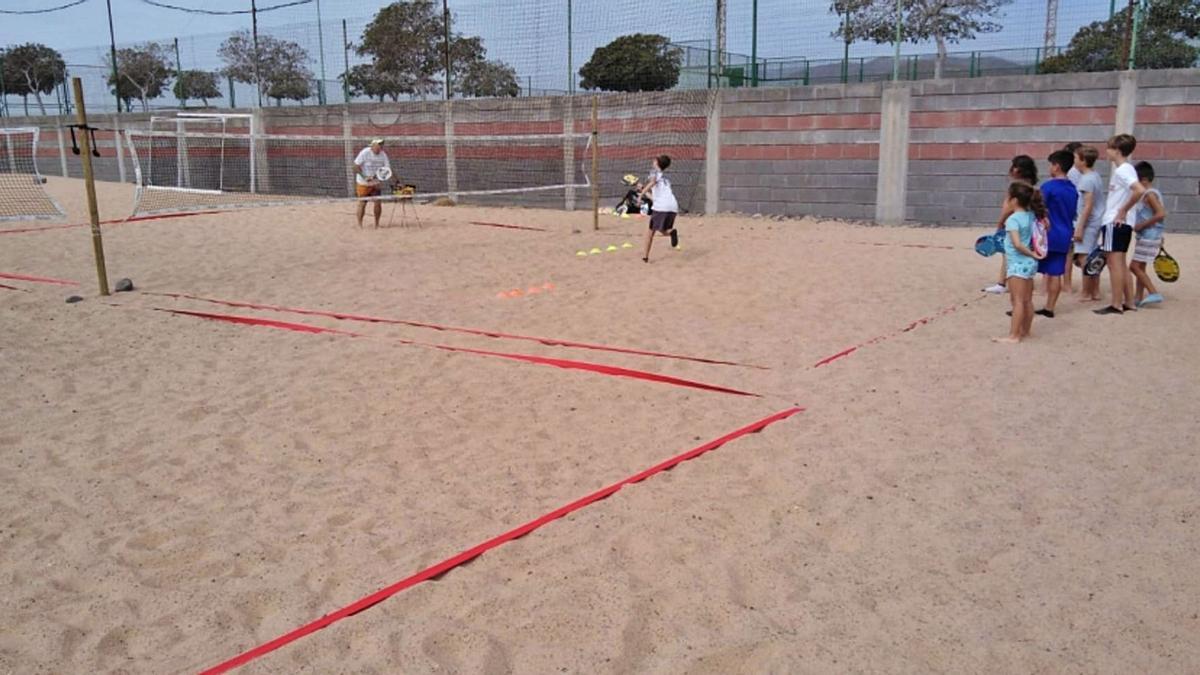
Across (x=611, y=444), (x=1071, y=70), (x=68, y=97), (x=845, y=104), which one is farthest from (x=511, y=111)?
(x=68, y=97)

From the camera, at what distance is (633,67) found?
85.7ft

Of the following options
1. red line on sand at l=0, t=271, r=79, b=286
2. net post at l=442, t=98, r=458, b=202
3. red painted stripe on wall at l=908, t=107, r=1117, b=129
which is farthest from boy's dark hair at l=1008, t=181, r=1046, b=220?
net post at l=442, t=98, r=458, b=202

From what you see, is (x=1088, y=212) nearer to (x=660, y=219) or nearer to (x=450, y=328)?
(x=660, y=219)

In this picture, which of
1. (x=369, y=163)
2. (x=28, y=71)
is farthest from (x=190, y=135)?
(x=28, y=71)

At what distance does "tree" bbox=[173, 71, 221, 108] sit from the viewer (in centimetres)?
2361

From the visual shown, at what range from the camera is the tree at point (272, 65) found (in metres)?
20.7

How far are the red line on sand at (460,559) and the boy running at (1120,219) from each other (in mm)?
4178

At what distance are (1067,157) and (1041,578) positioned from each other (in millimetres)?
5045

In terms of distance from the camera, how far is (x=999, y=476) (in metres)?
3.88

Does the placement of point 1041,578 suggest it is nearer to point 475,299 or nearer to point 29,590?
point 29,590

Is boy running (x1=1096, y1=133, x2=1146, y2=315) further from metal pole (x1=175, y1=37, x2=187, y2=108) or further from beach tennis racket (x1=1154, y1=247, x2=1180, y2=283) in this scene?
metal pole (x1=175, y1=37, x2=187, y2=108)

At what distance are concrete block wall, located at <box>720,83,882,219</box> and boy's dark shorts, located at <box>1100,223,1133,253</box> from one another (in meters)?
6.95

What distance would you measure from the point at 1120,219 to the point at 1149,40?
7141 mm

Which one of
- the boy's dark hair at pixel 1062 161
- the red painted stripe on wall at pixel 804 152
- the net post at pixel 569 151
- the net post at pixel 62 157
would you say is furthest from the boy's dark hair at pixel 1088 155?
the net post at pixel 62 157
